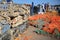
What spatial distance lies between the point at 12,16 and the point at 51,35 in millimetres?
2228

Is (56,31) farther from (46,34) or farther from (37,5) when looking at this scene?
(37,5)

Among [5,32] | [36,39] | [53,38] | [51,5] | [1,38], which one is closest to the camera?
[1,38]

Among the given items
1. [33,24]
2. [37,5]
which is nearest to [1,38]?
[33,24]

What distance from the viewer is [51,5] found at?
54.5ft

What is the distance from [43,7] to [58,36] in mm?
8818

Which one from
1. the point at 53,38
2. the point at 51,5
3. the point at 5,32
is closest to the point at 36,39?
the point at 53,38

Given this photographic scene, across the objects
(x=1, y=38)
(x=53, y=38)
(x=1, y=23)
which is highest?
(x=1, y=23)

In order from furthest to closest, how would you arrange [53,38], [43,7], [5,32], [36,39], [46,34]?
[43,7]
[46,34]
[53,38]
[36,39]
[5,32]

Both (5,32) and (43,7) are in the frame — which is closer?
(5,32)

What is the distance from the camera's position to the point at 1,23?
4.04 meters

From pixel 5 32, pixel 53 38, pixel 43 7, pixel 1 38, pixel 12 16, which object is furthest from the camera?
pixel 43 7

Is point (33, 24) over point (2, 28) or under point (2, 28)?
under

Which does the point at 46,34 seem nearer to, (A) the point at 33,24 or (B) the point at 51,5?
(A) the point at 33,24

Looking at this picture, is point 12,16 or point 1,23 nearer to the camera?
point 1,23
